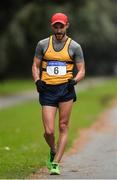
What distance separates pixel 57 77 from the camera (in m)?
10.3

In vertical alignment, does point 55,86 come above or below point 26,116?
above

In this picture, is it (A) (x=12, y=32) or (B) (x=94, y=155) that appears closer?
(B) (x=94, y=155)

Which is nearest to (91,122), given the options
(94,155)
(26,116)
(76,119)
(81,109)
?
(76,119)

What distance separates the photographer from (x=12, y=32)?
39.4 meters

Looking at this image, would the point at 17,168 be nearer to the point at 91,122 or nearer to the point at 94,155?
the point at 94,155

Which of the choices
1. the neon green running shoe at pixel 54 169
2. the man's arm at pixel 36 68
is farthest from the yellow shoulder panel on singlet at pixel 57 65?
the neon green running shoe at pixel 54 169

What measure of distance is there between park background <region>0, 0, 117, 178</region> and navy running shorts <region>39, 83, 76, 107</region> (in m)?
1.09

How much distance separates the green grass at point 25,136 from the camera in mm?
11141

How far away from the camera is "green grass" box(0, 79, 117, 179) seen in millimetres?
11141

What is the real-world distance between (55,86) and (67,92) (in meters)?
0.20

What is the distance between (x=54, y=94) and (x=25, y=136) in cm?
724

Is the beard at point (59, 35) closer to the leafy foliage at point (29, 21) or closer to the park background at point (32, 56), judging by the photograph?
the park background at point (32, 56)

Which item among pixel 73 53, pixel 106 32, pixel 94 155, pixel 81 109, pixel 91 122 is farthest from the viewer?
pixel 106 32

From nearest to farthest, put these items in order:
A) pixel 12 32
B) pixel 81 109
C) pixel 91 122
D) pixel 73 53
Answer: pixel 73 53, pixel 91 122, pixel 81 109, pixel 12 32
